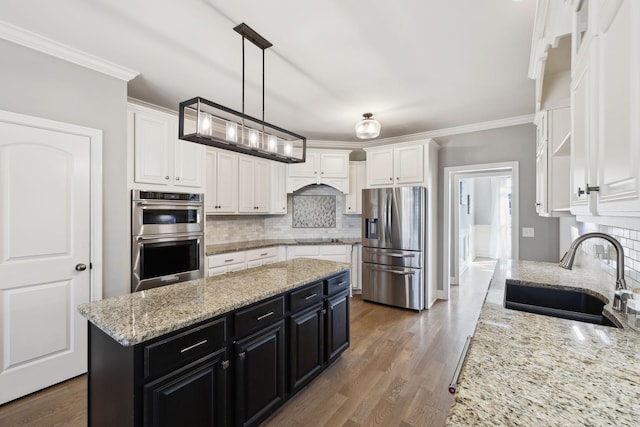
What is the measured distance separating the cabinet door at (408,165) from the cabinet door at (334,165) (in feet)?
2.76

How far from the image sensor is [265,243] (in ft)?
14.8

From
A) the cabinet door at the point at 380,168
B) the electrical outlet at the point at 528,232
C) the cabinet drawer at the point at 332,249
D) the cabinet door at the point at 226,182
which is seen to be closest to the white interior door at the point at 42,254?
the cabinet door at the point at 226,182

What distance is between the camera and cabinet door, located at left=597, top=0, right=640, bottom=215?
0.64 meters

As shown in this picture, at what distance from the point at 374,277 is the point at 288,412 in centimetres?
250

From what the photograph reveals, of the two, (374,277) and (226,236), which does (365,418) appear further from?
(226,236)

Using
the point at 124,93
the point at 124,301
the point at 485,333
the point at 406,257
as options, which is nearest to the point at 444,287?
the point at 406,257

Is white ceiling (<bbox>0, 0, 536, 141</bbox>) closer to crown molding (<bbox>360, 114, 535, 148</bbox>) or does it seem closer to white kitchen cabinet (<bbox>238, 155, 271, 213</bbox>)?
crown molding (<bbox>360, 114, 535, 148</bbox>)

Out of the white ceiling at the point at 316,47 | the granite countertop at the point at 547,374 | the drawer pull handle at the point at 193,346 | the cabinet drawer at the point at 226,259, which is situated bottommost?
the drawer pull handle at the point at 193,346

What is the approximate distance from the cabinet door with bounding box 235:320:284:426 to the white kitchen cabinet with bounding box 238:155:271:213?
2571 millimetres

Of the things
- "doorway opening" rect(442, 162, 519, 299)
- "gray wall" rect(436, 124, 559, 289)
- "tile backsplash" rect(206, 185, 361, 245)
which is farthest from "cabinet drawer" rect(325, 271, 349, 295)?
"doorway opening" rect(442, 162, 519, 299)

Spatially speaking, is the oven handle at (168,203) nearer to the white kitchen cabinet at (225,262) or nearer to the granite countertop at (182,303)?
the white kitchen cabinet at (225,262)

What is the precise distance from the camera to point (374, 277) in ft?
13.9

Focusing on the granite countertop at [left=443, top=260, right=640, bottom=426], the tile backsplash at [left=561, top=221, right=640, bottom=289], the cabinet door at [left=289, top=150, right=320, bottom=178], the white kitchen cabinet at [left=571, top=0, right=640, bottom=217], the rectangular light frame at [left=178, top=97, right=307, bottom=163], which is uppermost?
the cabinet door at [left=289, top=150, right=320, bottom=178]

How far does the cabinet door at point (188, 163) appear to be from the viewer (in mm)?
3102
